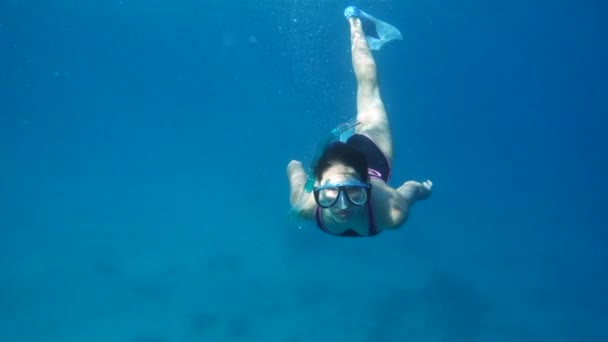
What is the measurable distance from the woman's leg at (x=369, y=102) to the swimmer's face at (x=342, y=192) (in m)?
1.34

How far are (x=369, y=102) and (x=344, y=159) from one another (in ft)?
7.11

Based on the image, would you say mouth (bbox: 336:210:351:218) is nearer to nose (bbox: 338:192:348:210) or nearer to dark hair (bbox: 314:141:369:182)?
nose (bbox: 338:192:348:210)

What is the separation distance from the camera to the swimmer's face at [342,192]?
12.3ft

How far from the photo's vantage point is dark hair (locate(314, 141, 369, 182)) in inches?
153

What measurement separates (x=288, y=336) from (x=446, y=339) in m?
5.65

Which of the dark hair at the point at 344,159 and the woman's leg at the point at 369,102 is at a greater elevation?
the woman's leg at the point at 369,102

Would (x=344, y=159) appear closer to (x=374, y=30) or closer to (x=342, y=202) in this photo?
(x=342, y=202)

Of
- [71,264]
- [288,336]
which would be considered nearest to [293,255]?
[288,336]

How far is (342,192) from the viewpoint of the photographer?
12.2 ft

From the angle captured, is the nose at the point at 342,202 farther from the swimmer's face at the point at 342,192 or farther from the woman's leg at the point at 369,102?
the woman's leg at the point at 369,102

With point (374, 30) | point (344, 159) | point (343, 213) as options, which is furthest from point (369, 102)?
point (374, 30)

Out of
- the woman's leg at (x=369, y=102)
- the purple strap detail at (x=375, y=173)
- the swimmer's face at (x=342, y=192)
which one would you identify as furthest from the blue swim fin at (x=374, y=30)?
the swimmer's face at (x=342, y=192)

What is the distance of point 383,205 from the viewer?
431 centimetres

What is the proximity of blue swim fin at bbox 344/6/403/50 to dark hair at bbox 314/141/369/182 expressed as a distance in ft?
12.9
